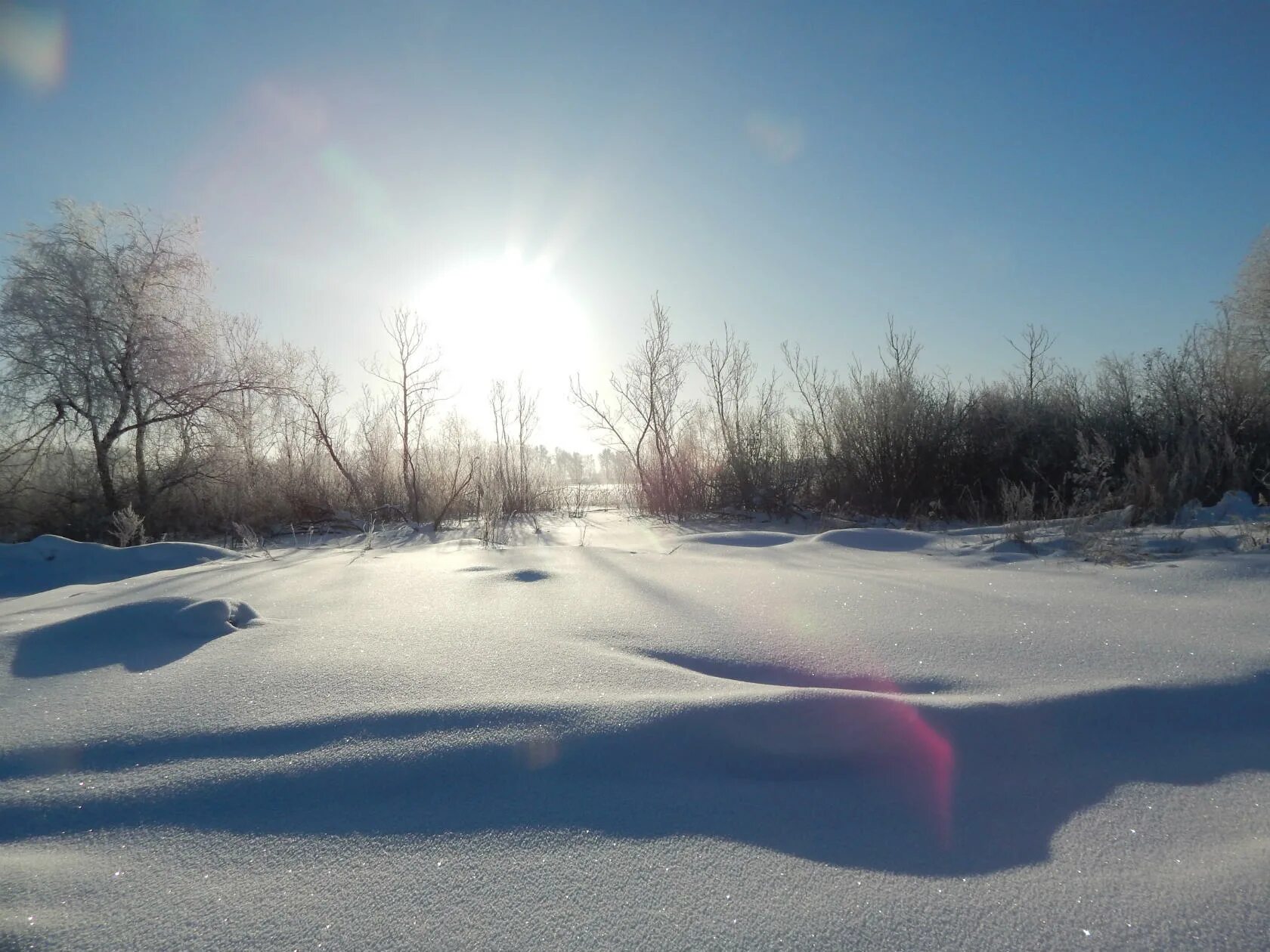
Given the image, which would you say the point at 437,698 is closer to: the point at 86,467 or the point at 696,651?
the point at 696,651

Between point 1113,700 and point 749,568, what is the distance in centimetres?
224

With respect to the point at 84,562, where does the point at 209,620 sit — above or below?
below

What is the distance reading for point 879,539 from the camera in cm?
509

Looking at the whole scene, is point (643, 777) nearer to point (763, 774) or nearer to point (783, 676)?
point (763, 774)

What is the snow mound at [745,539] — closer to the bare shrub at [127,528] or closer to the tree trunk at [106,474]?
the bare shrub at [127,528]

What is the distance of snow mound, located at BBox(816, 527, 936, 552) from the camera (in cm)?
492

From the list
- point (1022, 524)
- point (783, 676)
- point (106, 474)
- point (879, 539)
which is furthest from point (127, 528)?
point (1022, 524)

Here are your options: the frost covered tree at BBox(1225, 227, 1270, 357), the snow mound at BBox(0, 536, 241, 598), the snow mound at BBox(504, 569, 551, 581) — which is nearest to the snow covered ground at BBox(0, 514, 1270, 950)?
the snow mound at BBox(504, 569, 551, 581)

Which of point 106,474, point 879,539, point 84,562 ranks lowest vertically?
point 879,539

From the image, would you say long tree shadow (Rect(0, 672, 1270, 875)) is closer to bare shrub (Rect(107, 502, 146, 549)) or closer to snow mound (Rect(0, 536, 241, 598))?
snow mound (Rect(0, 536, 241, 598))

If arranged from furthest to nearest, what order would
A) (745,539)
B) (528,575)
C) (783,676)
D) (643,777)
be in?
(745,539) → (528,575) → (783,676) → (643,777)

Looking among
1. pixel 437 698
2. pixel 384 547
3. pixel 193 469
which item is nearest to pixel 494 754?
pixel 437 698

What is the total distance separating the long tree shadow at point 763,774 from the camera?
1254 millimetres

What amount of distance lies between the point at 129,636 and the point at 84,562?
14.2ft
